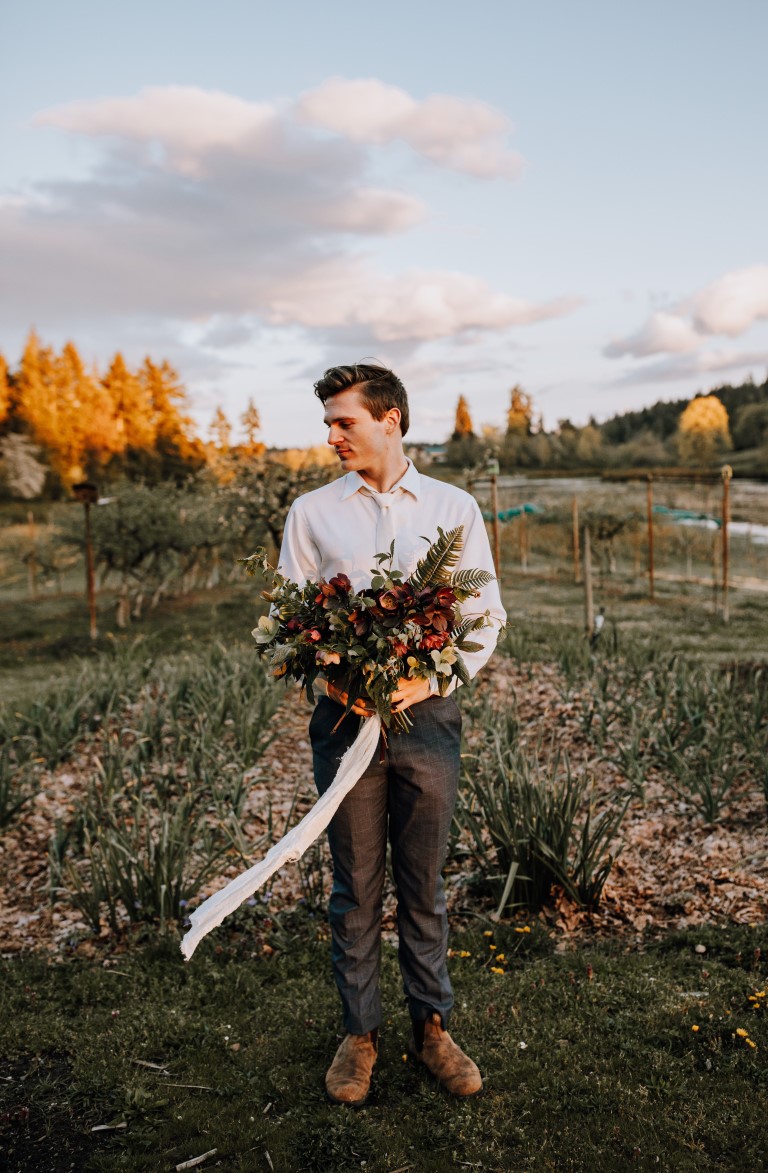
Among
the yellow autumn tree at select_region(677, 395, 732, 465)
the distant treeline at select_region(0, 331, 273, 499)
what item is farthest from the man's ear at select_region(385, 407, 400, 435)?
the yellow autumn tree at select_region(677, 395, 732, 465)

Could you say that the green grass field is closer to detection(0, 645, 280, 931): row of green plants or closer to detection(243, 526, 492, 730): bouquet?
detection(0, 645, 280, 931): row of green plants

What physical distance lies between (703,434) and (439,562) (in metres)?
43.1

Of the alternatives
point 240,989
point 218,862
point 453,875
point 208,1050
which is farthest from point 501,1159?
point 218,862

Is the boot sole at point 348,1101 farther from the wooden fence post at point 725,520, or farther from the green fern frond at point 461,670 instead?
the wooden fence post at point 725,520

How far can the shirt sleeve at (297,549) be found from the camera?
2.31 m

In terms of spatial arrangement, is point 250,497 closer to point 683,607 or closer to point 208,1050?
point 683,607

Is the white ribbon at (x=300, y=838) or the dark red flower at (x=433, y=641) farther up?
the dark red flower at (x=433, y=641)

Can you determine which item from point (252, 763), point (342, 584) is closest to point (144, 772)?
point (252, 763)

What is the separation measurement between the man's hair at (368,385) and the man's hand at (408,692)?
2.35 ft

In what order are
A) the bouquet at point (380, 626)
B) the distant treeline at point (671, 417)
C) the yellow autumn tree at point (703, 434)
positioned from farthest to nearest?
the distant treeline at point (671, 417)
the yellow autumn tree at point (703, 434)
the bouquet at point (380, 626)

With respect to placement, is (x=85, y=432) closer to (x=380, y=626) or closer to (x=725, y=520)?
(x=725, y=520)

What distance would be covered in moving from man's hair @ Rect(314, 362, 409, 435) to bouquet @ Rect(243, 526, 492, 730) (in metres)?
0.44

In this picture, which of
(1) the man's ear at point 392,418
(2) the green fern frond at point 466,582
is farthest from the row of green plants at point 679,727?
(1) the man's ear at point 392,418

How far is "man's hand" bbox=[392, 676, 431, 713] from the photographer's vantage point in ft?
6.92
